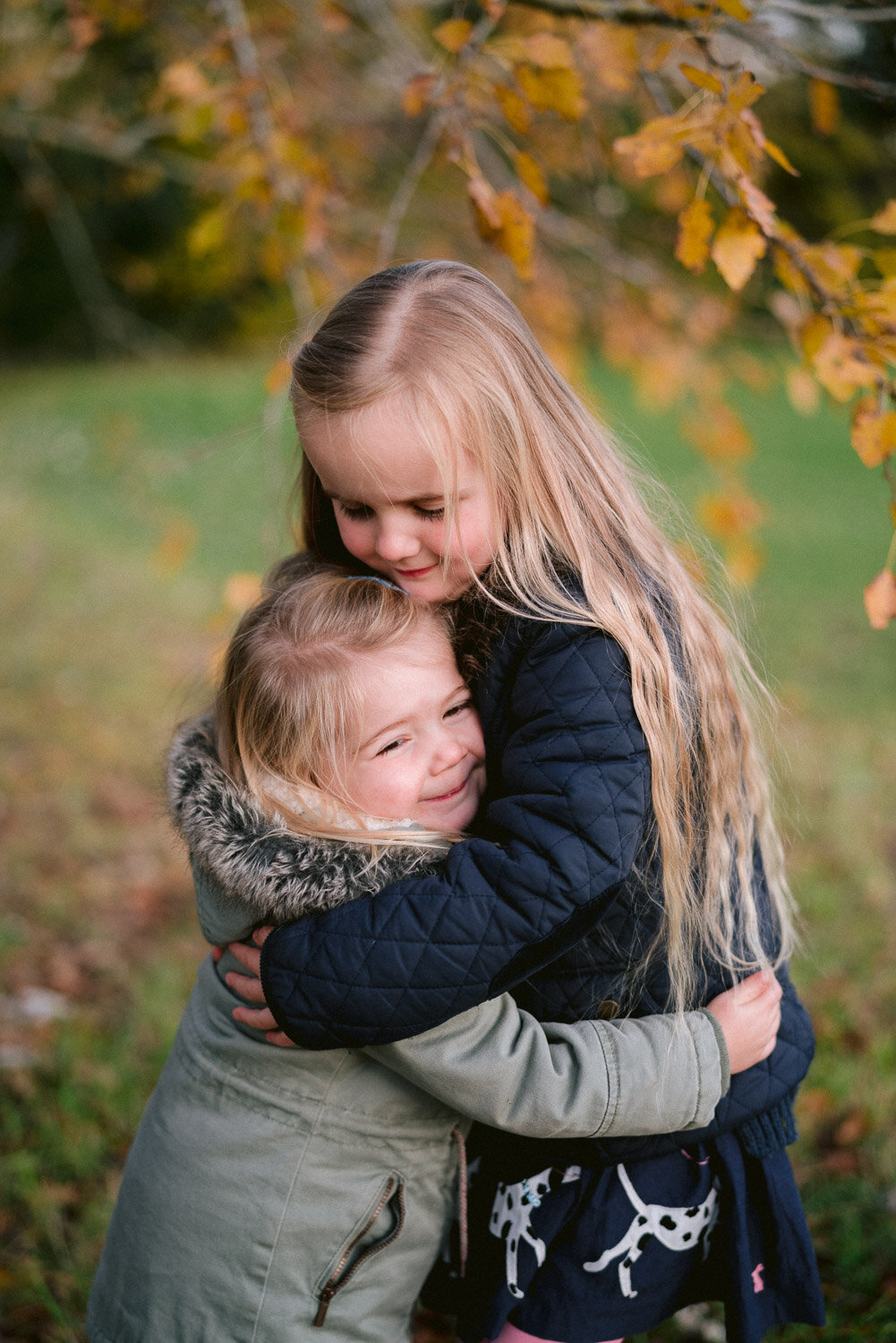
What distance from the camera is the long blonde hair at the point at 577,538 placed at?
5.45ft

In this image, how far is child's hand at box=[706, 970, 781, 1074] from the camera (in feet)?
5.69

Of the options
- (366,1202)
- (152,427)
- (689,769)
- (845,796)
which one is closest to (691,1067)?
(689,769)

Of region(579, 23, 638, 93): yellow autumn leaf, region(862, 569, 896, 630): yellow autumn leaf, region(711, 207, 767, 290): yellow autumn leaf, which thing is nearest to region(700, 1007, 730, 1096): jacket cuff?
region(862, 569, 896, 630): yellow autumn leaf

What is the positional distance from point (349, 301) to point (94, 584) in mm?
6672

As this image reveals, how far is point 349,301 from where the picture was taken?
180cm

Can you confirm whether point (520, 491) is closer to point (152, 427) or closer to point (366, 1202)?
point (366, 1202)

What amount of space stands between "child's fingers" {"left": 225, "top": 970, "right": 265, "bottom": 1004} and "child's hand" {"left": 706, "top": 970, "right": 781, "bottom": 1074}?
73 centimetres

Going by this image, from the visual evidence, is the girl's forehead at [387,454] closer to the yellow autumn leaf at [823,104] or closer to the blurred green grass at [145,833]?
the blurred green grass at [145,833]

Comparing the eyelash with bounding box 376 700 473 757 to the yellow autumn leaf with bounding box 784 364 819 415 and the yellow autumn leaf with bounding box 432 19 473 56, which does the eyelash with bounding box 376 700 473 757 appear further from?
the yellow autumn leaf with bounding box 784 364 819 415

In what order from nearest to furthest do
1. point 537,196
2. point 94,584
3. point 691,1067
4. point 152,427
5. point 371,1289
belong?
point 691,1067 → point 371,1289 → point 537,196 → point 94,584 → point 152,427

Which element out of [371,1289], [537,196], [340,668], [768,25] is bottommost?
→ [371,1289]

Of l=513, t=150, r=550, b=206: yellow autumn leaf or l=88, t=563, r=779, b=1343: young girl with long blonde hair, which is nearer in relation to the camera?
l=88, t=563, r=779, b=1343: young girl with long blonde hair

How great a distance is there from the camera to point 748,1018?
1.75 metres

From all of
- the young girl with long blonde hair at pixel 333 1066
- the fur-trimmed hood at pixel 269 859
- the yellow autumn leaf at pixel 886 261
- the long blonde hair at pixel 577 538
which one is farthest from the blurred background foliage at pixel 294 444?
the young girl with long blonde hair at pixel 333 1066
